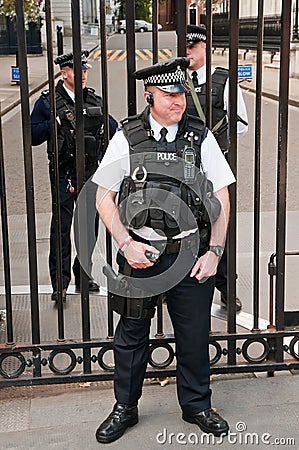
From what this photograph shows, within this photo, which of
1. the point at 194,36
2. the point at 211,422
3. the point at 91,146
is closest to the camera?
the point at 211,422

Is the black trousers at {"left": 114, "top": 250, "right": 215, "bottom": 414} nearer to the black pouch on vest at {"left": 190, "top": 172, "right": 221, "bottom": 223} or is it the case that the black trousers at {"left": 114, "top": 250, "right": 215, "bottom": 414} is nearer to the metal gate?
the black pouch on vest at {"left": 190, "top": 172, "right": 221, "bottom": 223}

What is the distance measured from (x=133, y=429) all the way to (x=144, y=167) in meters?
1.44

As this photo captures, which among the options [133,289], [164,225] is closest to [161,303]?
[133,289]

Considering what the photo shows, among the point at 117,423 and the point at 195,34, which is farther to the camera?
the point at 195,34

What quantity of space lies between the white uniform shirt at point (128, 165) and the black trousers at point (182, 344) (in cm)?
31

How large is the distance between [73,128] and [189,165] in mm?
2134

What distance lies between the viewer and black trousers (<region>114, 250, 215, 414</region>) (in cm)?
356

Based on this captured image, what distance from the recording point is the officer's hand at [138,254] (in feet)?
11.1

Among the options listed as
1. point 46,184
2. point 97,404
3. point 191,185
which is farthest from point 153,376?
point 46,184

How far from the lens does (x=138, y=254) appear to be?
3379 mm

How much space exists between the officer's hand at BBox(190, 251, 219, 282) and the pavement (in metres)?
0.89

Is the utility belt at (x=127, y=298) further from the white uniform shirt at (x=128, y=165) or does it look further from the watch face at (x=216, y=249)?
the watch face at (x=216, y=249)

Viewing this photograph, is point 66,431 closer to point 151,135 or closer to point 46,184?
point 151,135

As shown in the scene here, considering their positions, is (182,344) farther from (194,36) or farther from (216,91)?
(194,36)
